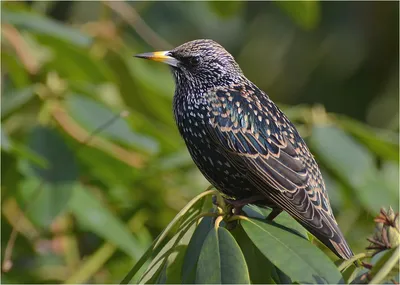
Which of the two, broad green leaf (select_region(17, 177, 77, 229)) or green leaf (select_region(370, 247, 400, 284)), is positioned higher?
green leaf (select_region(370, 247, 400, 284))

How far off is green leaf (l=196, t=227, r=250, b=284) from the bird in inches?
20.0

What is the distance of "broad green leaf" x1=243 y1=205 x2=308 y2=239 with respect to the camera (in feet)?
11.0

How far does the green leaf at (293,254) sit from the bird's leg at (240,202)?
280 millimetres

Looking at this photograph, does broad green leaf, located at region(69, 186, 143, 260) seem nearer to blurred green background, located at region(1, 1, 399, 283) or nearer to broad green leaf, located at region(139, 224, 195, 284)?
blurred green background, located at region(1, 1, 399, 283)

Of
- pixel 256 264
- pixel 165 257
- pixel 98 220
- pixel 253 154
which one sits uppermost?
pixel 253 154

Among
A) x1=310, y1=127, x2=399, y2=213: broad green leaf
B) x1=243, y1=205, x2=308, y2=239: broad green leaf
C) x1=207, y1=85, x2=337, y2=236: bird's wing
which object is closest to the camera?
x1=243, y1=205, x2=308, y2=239: broad green leaf

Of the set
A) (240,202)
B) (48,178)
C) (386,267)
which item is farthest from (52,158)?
(386,267)

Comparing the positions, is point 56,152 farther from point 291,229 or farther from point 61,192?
point 291,229

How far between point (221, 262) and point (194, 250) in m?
0.30

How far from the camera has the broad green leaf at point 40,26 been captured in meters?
4.64

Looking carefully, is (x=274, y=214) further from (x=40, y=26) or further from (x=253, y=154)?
(x=40, y=26)

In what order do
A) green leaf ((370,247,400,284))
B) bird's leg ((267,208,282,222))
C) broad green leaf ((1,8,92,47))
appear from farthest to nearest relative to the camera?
broad green leaf ((1,8,92,47)) < bird's leg ((267,208,282,222)) < green leaf ((370,247,400,284))

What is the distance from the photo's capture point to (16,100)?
439 cm

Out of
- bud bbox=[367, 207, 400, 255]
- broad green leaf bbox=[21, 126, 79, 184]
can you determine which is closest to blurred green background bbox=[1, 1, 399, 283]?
broad green leaf bbox=[21, 126, 79, 184]
